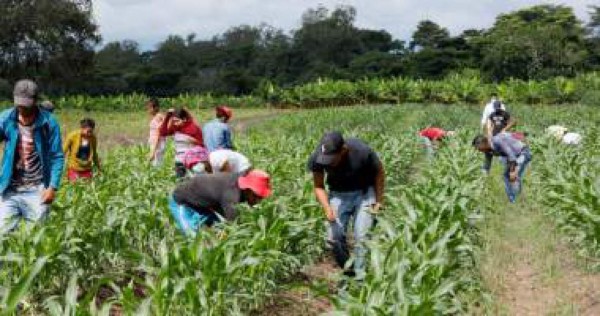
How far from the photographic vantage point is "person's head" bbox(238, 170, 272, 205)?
5.46m

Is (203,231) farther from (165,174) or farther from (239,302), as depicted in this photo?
(165,174)

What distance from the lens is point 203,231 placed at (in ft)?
17.1

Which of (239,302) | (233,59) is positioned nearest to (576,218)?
(239,302)

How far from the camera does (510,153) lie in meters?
11.1

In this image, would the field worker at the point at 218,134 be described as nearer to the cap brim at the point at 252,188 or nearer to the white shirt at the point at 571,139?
the cap brim at the point at 252,188

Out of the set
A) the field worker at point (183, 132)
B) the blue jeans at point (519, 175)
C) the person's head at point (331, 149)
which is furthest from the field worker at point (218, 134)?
the blue jeans at point (519, 175)

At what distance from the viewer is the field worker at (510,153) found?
11.1 metres

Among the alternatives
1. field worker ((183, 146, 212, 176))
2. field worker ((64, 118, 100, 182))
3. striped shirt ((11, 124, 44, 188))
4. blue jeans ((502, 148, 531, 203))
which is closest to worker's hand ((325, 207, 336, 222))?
field worker ((183, 146, 212, 176))

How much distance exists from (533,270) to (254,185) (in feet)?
11.0

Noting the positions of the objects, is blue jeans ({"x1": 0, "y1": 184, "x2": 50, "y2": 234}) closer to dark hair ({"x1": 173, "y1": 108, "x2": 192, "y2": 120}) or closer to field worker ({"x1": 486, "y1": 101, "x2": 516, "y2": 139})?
dark hair ({"x1": 173, "y1": 108, "x2": 192, "y2": 120})

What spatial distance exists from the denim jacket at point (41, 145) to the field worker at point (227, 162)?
4.26 feet

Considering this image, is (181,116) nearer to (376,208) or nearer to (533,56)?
(376,208)

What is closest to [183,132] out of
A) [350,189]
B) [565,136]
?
[350,189]

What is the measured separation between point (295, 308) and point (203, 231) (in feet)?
4.27
